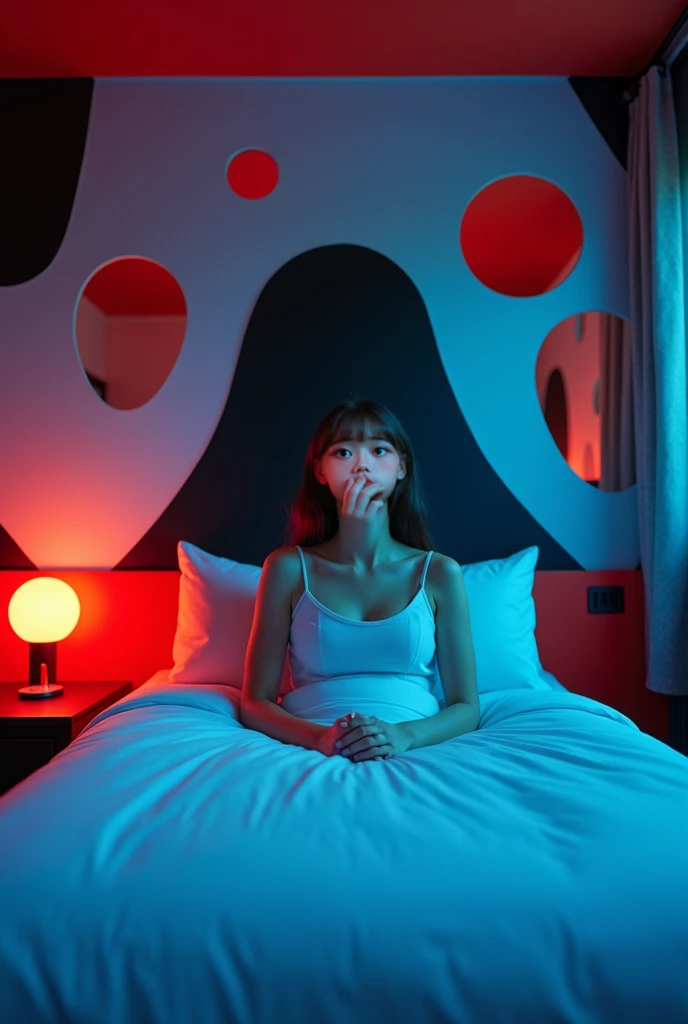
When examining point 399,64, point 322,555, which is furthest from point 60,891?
point 399,64

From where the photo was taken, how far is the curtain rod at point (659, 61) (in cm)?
246

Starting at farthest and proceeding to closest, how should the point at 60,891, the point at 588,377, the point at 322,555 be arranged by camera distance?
1. the point at 588,377
2. the point at 322,555
3. the point at 60,891

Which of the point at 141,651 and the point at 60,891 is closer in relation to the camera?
the point at 60,891

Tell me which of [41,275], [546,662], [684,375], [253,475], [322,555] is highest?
[41,275]

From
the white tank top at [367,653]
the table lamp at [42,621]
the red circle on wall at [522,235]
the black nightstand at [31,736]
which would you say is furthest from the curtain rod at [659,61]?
the black nightstand at [31,736]

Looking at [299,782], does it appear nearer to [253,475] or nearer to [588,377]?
[253,475]

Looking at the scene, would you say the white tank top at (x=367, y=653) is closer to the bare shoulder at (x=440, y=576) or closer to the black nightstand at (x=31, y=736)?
the bare shoulder at (x=440, y=576)

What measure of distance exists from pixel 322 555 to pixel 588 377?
1.44 metres

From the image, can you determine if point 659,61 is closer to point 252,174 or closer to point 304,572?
point 252,174

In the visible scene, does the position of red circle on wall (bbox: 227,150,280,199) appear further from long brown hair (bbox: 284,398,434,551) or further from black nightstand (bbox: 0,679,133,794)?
black nightstand (bbox: 0,679,133,794)

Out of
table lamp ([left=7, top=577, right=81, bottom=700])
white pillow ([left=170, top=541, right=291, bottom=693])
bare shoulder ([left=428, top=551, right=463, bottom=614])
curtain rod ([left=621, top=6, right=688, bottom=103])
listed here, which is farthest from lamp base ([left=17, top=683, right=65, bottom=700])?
curtain rod ([left=621, top=6, right=688, bottom=103])

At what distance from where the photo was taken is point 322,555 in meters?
2.02

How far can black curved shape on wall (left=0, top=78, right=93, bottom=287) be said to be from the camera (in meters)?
2.82

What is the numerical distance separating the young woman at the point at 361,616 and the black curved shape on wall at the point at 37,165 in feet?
4.92
